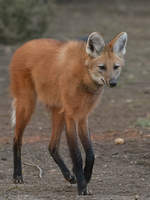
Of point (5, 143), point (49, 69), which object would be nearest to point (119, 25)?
point (5, 143)

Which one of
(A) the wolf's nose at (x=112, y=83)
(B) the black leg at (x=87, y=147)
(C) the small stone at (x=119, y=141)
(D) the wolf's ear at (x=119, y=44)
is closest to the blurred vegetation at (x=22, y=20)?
(C) the small stone at (x=119, y=141)

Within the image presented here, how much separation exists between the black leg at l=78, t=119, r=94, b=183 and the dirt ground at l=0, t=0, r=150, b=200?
18 centimetres

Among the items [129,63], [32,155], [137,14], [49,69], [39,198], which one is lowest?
[137,14]

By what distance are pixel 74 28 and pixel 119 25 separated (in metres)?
1.70

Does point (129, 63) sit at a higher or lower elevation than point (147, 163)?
lower

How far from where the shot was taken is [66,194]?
5.09 m

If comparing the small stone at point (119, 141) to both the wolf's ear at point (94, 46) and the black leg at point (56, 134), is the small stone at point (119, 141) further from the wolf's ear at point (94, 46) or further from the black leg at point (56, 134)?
the wolf's ear at point (94, 46)

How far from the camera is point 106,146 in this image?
707 cm

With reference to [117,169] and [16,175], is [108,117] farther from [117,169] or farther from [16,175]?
[16,175]

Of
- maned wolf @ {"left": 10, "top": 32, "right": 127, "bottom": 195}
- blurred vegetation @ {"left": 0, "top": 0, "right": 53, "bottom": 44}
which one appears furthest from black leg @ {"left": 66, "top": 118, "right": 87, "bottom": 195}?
blurred vegetation @ {"left": 0, "top": 0, "right": 53, "bottom": 44}

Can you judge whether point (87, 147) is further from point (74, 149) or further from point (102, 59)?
point (102, 59)

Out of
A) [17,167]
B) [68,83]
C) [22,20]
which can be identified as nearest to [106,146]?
[17,167]

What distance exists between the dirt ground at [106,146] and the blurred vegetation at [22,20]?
400 millimetres

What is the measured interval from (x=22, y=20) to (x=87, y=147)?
822 cm
